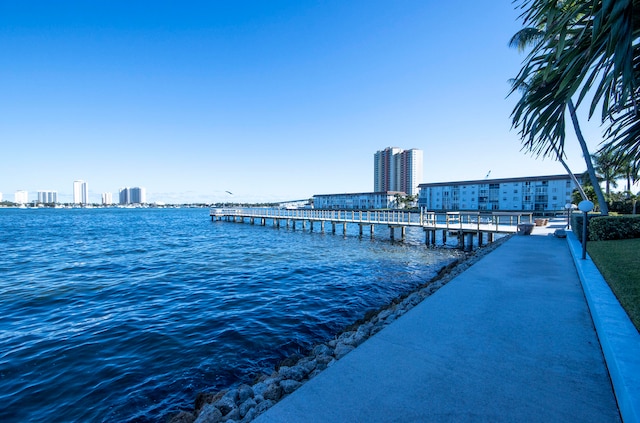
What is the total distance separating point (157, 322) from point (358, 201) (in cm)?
9675

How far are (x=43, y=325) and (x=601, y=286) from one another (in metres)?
13.4

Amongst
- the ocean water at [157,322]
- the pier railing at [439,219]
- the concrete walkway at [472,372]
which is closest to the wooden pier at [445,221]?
the pier railing at [439,219]

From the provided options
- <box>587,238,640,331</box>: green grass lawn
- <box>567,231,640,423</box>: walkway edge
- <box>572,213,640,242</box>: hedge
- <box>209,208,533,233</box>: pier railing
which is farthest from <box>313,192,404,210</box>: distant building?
<box>567,231,640,423</box>: walkway edge

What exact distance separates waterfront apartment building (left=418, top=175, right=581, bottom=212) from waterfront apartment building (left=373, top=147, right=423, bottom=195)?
72.2 m

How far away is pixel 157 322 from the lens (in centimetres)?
860

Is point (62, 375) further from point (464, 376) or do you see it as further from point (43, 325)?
point (464, 376)

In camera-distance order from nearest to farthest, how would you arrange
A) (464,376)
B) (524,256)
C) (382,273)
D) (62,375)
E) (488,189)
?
(464,376) < (62,375) < (524,256) < (382,273) < (488,189)

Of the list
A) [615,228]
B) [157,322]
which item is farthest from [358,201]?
[157,322]

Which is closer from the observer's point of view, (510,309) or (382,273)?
(510,309)

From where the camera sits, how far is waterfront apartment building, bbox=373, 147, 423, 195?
142250 mm

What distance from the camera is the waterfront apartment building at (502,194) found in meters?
52.6

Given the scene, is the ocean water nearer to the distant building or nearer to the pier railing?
the pier railing

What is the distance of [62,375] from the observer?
239 inches

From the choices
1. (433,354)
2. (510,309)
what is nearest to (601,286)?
(510,309)
